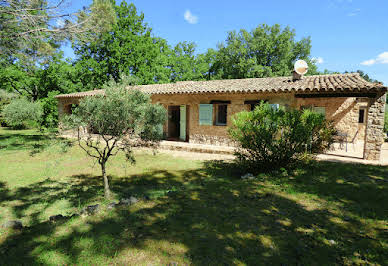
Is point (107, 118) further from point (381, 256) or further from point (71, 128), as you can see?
point (381, 256)

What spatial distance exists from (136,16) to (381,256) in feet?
88.7

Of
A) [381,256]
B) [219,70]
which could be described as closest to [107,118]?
[381,256]

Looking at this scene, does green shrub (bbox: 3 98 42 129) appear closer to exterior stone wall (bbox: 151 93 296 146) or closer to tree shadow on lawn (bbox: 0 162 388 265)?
exterior stone wall (bbox: 151 93 296 146)

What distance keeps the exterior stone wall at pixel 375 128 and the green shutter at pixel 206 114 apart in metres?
6.69

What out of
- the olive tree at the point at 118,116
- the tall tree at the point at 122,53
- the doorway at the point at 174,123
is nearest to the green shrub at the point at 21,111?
the tall tree at the point at 122,53

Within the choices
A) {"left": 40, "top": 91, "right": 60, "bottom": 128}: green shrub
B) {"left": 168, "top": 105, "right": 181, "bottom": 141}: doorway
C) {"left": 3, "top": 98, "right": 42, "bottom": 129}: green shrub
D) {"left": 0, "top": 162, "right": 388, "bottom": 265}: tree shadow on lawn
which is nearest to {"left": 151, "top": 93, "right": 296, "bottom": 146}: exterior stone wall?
{"left": 168, "top": 105, "right": 181, "bottom": 141}: doorway

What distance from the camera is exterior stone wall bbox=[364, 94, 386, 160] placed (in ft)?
25.8

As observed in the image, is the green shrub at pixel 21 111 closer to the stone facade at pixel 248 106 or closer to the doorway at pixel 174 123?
the doorway at pixel 174 123

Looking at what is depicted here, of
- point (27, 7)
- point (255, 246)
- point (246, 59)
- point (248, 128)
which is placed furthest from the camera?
point (246, 59)

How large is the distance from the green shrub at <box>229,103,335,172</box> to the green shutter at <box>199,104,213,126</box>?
5.38 metres

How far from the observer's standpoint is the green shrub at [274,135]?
5750 millimetres

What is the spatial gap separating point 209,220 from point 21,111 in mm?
22669

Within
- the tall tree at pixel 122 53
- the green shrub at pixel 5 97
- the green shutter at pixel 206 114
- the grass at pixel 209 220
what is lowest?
the grass at pixel 209 220

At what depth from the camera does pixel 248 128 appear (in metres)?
5.93
